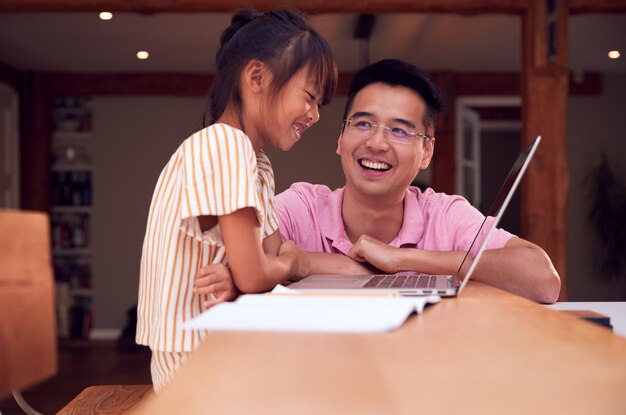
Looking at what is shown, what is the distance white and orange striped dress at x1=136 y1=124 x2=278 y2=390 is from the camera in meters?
1.17

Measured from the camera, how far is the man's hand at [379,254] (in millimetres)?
1656

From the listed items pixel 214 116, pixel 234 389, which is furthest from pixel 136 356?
pixel 234 389

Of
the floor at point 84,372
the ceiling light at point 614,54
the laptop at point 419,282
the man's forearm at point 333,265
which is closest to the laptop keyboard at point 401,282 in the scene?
the laptop at point 419,282

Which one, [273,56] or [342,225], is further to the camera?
[342,225]

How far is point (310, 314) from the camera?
844 millimetres

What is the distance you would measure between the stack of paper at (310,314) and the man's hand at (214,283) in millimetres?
175

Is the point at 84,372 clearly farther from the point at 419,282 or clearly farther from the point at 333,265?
the point at 419,282

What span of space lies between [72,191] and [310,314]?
793 centimetres

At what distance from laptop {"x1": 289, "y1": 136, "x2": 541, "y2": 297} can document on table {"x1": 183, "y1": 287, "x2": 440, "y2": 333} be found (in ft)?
0.50

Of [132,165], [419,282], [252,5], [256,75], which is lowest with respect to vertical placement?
[419,282]

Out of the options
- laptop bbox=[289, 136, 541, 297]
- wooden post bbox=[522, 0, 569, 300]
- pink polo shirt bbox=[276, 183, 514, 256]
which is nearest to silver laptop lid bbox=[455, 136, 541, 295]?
laptop bbox=[289, 136, 541, 297]

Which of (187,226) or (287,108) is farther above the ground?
(287,108)

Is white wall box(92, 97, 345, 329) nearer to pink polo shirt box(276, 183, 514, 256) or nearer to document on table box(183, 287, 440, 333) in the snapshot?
pink polo shirt box(276, 183, 514, 256)

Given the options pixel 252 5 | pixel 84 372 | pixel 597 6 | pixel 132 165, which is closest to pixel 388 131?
pixel 252 5
